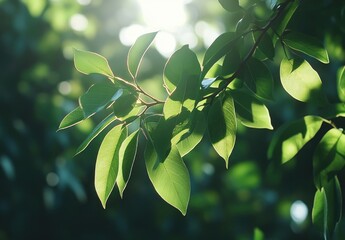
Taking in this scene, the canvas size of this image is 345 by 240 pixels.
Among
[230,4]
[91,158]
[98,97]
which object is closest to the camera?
[98,97]

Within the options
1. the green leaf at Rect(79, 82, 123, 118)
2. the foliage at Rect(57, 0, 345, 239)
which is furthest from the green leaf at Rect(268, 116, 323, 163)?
the green leaf at Rect(79, 82, 123, 118)

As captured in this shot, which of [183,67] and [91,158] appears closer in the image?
[183,67]

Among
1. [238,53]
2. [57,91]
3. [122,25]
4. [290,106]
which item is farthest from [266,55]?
[122,25]

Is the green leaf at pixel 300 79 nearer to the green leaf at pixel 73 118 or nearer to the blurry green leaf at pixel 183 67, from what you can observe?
the blurry green leaf at pixel 183 67

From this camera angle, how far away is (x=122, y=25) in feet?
17.4

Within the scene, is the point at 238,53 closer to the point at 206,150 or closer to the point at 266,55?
the point at 266,55

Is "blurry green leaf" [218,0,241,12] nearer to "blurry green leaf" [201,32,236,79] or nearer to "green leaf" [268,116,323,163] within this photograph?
"blurry green leaf" [201,32,236,79]

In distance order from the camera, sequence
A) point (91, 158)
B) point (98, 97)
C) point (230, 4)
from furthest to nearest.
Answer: point (91, 158), point (230, 4), point (98, 97)

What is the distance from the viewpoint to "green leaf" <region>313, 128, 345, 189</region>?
2.93ft

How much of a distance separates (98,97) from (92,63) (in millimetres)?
113

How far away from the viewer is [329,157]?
2.96 ft

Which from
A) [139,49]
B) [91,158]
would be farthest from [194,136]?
[91,158]

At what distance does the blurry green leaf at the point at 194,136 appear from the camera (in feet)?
2.68

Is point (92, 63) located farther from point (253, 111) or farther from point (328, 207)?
point (328, 207)
